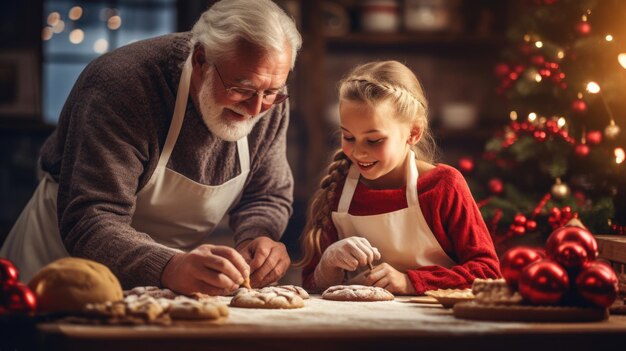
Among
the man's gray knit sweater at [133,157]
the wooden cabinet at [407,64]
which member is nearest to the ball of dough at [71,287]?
the man's gray knit sweater at [133,157]

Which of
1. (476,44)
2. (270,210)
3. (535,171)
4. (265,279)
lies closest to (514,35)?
(535,171)

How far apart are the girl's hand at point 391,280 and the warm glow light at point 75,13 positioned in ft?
14.1

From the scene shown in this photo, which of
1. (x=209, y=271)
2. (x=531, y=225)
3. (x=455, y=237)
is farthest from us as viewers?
(x=531, y=225)

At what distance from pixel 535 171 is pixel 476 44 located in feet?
4.87

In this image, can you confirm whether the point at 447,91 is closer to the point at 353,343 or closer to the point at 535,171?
the point at 535,171

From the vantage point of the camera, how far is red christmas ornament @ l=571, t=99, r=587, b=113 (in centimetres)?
401

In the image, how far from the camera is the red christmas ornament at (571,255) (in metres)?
1.76

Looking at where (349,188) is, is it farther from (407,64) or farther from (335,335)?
(407,64)

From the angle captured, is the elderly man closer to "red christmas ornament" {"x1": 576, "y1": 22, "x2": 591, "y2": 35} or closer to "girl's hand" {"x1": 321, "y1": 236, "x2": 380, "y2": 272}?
"girl's hand" {"x1": 321, "y1": 236, "x2": 380, "y2": 272}

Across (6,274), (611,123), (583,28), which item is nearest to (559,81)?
(583,28)

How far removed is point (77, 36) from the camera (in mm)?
6008

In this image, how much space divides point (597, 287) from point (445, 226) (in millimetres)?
A: 637

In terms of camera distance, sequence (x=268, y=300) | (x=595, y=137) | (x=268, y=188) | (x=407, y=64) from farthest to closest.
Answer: (x=407, y=64) → (x=595, y=137) → (x=268, y=188) → (x=268, y=300)

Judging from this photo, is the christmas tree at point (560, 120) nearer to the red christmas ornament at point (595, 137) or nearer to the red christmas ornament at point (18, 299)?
the red christmas ornament at point (595, 137)
